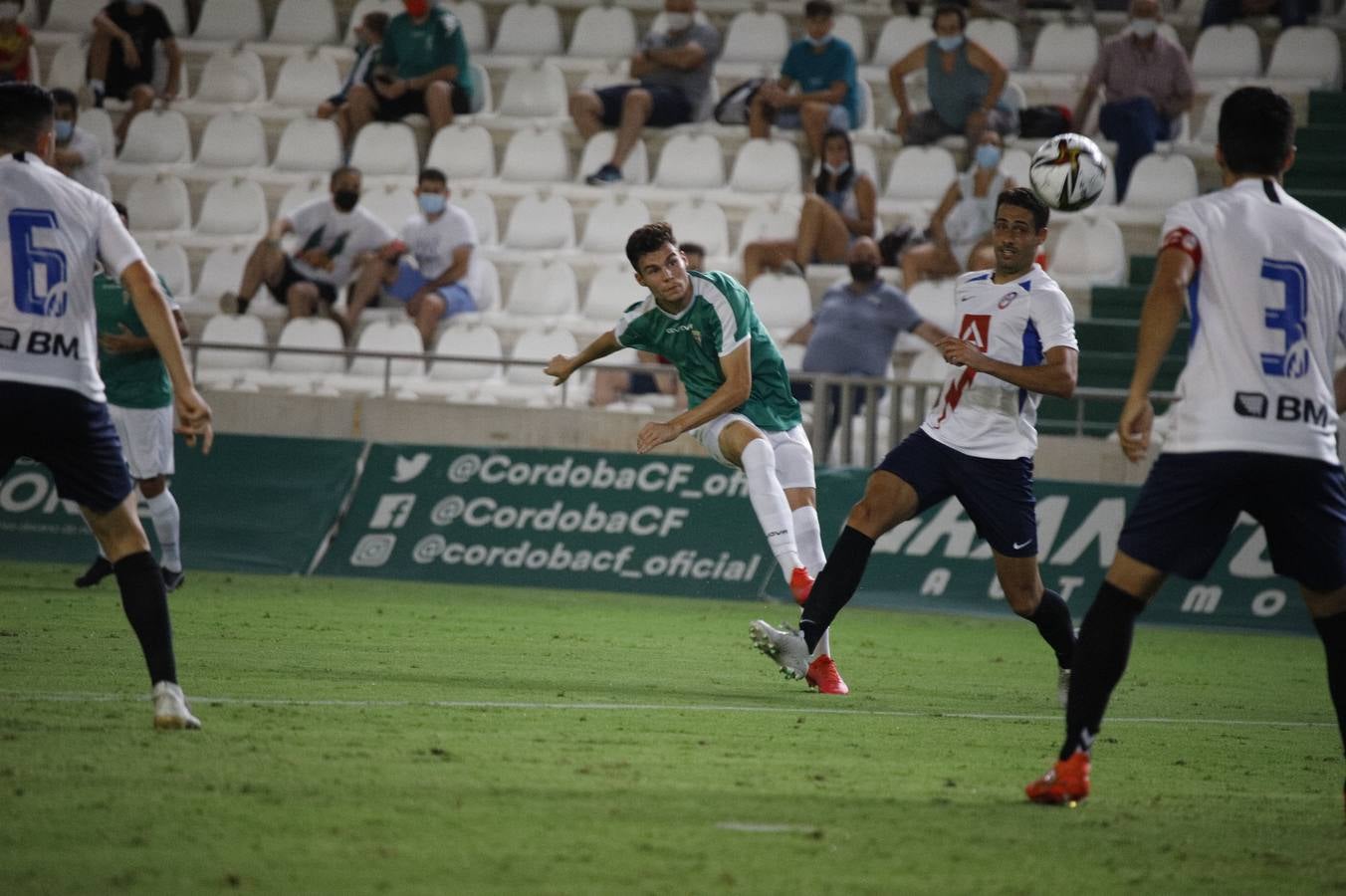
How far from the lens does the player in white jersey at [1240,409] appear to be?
616 centimetres

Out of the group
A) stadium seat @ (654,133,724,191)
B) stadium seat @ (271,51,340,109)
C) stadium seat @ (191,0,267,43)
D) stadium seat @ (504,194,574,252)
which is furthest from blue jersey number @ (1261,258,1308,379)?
stadium seat @ (191,0,267,43)

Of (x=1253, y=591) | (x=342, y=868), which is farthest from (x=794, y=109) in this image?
(x=342, y=868)

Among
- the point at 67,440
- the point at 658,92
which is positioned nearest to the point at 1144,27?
the point at 658,92

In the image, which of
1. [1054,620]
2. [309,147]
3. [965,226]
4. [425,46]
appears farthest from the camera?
[309,147]

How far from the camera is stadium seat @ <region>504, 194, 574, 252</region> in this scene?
67.7ft

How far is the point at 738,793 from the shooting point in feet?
21.1

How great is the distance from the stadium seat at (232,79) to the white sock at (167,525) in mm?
9775

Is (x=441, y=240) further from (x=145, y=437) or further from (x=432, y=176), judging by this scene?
(x=145, y=437)

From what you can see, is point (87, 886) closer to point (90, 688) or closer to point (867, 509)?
point (90, 688)

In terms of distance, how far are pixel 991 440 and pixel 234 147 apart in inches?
587

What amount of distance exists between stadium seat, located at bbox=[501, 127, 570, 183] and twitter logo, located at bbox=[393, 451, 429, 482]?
18.4 feet

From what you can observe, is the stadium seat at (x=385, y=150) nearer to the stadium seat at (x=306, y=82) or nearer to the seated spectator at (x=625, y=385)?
the stadium seat at (x=306, y=82)

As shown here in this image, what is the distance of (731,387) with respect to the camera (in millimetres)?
10023

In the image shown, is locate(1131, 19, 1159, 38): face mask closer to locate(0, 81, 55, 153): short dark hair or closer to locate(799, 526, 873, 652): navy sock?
locate(799, 526, 873, 652): navy sock
